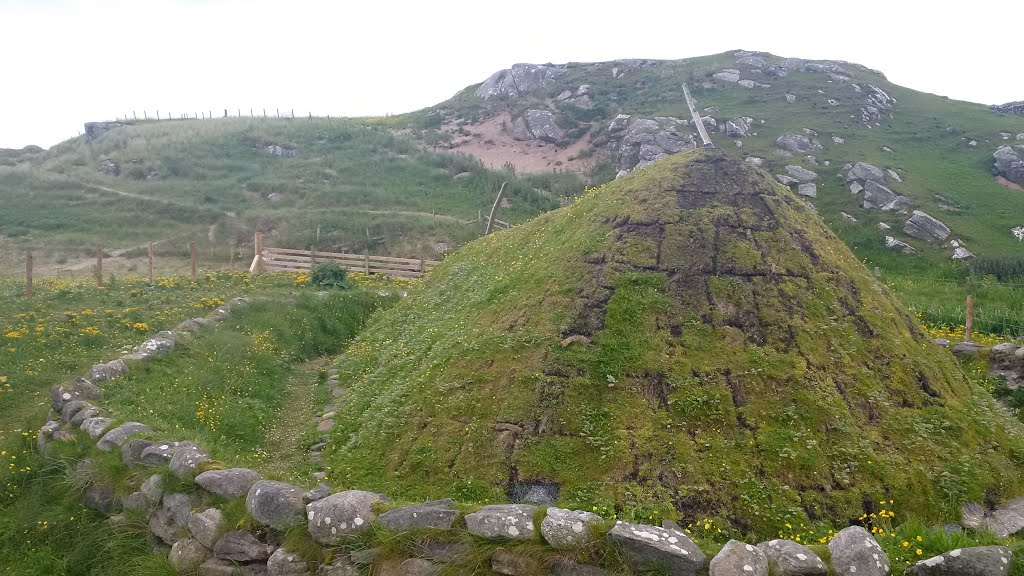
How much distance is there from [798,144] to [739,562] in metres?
44.0

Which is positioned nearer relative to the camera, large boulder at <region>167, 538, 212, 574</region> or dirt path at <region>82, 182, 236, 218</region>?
large boulder at <region>167, 538, 212, 574</region>

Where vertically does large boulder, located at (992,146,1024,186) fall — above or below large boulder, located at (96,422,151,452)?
above

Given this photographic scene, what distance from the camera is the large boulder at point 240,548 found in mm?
5477

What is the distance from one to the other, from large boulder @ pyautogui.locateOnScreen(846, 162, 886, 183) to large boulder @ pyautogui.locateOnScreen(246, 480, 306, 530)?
38529 millimetres

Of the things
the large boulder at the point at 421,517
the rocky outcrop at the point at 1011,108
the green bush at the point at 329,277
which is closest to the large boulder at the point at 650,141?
the rocky outcrop at the point at 1011,108

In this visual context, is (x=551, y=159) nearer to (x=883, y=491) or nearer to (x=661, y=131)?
(x=661, y=131)

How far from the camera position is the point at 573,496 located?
20.0ft

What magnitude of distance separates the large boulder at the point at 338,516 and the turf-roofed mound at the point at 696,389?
1284 millimetres

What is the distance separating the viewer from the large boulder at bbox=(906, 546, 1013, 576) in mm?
3678

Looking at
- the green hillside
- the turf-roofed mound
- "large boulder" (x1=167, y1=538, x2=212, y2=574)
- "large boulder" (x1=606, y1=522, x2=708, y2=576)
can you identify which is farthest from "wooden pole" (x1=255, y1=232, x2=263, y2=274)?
"large boulder" (x1=606, y1=522, x2=708, y2=576)

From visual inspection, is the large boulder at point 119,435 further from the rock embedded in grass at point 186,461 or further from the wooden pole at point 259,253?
the wooden pole at point 259,253

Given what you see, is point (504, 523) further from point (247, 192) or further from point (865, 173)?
point (247, 192)

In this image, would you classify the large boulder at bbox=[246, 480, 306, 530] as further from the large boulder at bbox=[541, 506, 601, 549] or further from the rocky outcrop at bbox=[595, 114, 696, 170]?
the rocky outcrop at bbox=[595, 114, 696, 170]

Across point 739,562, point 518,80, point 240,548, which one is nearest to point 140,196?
point 240,548
